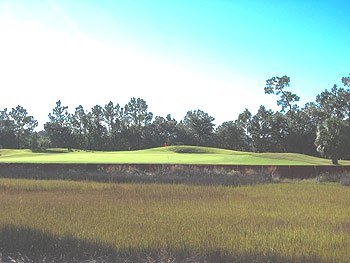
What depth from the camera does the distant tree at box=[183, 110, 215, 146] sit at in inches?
3698

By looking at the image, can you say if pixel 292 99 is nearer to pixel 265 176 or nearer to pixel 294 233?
pixel 265 176

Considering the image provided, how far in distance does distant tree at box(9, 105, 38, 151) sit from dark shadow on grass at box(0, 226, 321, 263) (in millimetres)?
94371

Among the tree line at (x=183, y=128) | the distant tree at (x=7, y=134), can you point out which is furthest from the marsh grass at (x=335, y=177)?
the distant tree at (x=7, y=134)

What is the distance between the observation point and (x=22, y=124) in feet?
332

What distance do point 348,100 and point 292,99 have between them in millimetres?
9976

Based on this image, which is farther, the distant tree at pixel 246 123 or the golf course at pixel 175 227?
the distant tree at pixel 246 123

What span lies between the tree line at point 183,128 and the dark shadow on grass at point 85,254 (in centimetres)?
6629

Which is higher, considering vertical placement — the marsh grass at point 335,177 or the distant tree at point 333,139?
the distant tree at point 333,139

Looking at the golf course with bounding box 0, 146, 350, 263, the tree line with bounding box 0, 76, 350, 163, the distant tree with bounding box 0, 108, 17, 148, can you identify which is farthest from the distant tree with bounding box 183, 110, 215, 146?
the golf course with bounding box 0, 146, 350, 263

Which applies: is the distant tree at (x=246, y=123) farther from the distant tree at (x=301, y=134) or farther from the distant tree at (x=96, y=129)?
the distant tree at (x=96, y=129)

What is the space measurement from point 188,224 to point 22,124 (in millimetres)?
99229

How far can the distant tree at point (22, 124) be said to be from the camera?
98.6 meters

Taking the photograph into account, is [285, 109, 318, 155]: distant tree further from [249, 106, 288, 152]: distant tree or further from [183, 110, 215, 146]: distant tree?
[183, 110, 215, 146]: distant tree

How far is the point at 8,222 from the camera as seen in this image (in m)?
8.83
